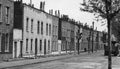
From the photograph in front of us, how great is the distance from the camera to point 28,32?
156 feet

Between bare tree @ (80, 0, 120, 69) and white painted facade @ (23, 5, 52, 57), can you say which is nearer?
bare tree @ (80, 0, 120, 69)

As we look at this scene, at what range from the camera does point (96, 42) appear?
12912 centimetres

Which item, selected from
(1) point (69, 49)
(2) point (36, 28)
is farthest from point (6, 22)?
(1) point (69, 49)

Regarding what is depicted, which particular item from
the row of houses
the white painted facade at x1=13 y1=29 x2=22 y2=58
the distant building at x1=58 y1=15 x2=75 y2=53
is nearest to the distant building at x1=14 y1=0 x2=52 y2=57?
the row of houses

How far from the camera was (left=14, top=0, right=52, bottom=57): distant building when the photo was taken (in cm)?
4497

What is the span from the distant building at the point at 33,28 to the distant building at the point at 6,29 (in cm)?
479

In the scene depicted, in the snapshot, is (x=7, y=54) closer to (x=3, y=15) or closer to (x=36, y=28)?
(x=3, y=15)

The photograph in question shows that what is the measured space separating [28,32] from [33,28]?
2.78 m

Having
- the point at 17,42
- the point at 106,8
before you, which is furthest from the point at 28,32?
the point at 106,8

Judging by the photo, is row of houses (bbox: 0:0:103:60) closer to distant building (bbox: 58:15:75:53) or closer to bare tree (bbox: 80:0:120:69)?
distant building (bbox: 58:15:75:53)

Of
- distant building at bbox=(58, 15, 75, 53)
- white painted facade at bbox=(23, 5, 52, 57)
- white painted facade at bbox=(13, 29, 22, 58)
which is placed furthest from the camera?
distant building at bbox=(58, 15, 75, 53)

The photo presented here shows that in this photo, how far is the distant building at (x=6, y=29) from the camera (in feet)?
122

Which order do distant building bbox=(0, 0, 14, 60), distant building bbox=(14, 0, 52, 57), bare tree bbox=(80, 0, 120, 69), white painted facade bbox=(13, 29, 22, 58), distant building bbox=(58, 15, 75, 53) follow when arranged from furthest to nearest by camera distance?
distant building bbox=(58, 15, 75, 53) < distant building bbox=(14, 0, 52, 57) < white painted facade bbox=(13, 29, 22, 58) < distant building bbox=(0, 0, 14, 60) < bare tree bbox=(80, 0, 120, 69)

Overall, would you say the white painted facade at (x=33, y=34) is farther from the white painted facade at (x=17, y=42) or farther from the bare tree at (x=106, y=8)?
the bare tree at (x=106, y=8)
